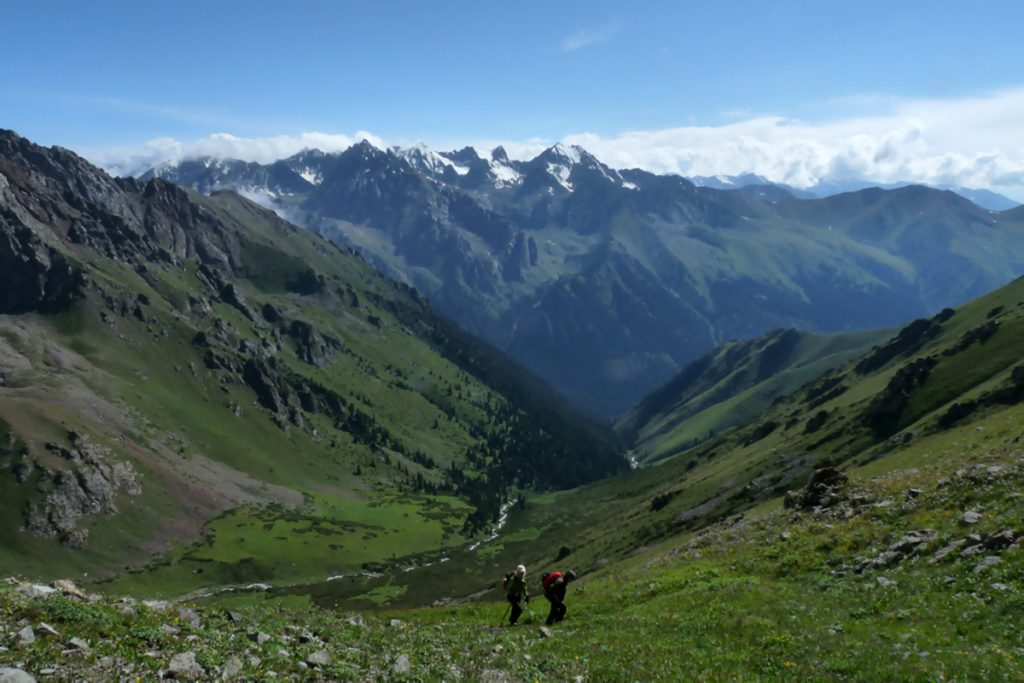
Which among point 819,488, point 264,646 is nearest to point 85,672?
point 264,646

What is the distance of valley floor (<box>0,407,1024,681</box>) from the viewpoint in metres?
19.5

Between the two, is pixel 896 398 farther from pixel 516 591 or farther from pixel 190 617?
pixel 190 617

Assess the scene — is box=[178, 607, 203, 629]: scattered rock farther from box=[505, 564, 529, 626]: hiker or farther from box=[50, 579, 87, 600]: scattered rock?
box=[505, 564, 529, 626]: hiker

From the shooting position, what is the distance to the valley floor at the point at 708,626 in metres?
19.5

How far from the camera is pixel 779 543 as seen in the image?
42250 millimetres

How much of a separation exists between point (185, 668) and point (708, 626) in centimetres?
2055

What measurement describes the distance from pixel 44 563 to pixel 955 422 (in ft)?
790

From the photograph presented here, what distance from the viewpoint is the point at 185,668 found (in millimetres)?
18078

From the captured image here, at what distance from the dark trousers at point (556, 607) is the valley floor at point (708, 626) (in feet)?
1.91

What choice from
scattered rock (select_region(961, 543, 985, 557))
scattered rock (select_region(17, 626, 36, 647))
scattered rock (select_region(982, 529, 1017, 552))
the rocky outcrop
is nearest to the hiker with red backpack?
scattered rock (select_region(961, 543, 985, 557))

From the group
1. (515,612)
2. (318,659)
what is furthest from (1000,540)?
(318,659)

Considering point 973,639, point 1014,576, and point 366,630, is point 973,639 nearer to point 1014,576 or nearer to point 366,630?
point 1014,576

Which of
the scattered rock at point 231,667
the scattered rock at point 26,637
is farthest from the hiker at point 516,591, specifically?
the scattered rock at point 26,637

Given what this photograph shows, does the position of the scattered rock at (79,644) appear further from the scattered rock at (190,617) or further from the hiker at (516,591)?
the hiker at (516,591)
